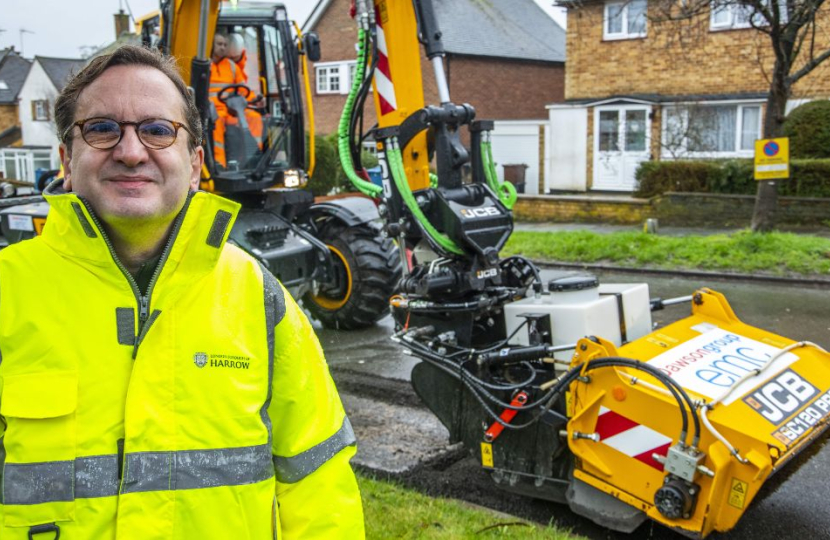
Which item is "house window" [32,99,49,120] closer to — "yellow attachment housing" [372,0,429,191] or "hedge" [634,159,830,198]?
"hedge" [634,159,830,198]

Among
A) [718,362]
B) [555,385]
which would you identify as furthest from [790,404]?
[555,385]

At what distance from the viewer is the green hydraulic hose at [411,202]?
5.18m

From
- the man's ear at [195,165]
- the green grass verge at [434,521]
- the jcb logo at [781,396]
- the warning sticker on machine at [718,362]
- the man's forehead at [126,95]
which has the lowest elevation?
the green grass verge at [434,521]

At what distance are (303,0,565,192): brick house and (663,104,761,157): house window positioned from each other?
298 inches

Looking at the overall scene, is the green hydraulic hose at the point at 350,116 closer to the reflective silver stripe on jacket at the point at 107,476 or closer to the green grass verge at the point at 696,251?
the reflective silver stripe on jacket at the point at 107,476

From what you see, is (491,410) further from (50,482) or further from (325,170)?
(325,170)

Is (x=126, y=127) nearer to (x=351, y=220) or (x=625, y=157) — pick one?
(x=351, y=220)

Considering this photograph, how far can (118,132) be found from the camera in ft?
5.90

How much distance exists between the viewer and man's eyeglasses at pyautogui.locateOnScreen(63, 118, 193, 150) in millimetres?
1793

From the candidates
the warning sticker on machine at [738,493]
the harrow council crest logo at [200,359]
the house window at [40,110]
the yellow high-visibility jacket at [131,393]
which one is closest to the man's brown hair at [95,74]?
the yellow high-visibility jacket at [131,393]

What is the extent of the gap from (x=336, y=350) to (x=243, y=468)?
632 cm

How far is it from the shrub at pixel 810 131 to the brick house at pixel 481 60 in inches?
434

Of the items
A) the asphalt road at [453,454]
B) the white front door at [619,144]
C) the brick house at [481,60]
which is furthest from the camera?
the brick house at [481,60]

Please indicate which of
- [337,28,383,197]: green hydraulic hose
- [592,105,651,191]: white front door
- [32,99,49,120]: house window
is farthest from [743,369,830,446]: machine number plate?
[32,99,49,120]: house window
